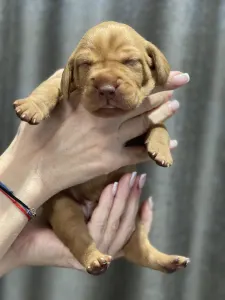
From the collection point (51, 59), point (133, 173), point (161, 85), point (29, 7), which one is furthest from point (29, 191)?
point (29, 7)

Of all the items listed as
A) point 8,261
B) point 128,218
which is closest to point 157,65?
point 128,218

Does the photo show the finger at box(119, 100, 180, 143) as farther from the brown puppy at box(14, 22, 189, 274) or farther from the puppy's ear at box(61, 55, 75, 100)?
the puppy's ear at box(61, 55, 75, 100)

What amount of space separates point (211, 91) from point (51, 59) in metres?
0.57

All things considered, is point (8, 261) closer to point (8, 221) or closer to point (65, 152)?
point (8, 221)

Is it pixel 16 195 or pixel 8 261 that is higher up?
pixel 16 195

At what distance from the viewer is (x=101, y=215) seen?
1351 millimetres

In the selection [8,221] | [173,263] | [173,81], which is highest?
[173,81]

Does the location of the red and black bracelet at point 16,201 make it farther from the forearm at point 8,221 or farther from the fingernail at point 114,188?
the fingernail at point 114,188

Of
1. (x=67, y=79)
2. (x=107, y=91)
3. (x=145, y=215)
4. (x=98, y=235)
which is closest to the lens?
(x=107, y=91)

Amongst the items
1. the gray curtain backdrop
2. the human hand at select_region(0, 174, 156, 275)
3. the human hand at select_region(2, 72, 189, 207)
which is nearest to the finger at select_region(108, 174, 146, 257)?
the human hand at select_region(0, 174, 156, 275)

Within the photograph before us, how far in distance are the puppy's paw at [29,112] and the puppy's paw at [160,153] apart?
0.88ft

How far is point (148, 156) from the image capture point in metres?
1.33

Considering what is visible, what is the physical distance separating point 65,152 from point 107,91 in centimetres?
24

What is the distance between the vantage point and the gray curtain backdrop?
179 centimetres
